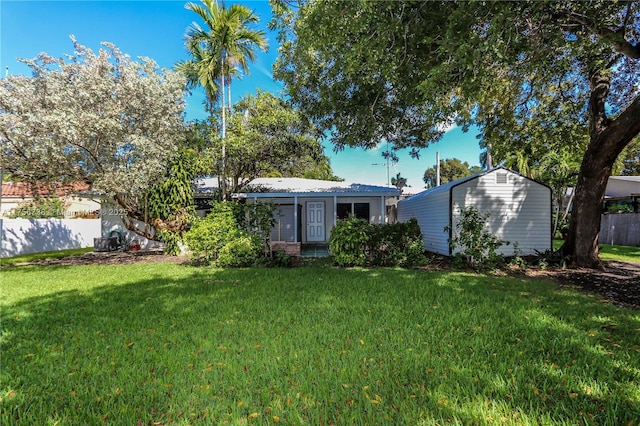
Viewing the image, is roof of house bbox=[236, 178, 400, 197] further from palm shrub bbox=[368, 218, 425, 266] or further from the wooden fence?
the wooden fence

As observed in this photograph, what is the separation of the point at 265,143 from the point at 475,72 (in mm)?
9260

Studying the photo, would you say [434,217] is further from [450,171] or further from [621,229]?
[450,171]

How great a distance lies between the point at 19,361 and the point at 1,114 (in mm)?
8491

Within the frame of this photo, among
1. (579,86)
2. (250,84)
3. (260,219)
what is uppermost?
(250,84)

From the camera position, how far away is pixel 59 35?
9.09m

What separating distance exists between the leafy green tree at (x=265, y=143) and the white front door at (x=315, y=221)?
7.01 ft

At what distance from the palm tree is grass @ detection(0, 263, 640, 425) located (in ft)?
30.1

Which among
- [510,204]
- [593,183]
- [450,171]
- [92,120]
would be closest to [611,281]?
[593,183]

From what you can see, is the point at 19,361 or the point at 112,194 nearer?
the point at 19,361

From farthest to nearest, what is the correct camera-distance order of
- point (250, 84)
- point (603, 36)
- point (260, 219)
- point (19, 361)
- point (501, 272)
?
1. point (250, 84)
2. point (260, 219)
3. point (501, 272)
4. point (603, 36)
5. point (19, 361)

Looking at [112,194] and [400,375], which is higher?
[112,194]

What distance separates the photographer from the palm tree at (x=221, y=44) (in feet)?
41.5

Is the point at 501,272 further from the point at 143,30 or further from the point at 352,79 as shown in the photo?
the point at 143,30

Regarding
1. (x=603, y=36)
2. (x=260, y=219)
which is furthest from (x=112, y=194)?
(x=603, y=36)
